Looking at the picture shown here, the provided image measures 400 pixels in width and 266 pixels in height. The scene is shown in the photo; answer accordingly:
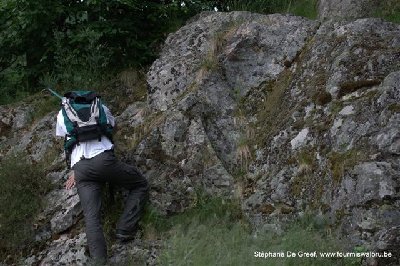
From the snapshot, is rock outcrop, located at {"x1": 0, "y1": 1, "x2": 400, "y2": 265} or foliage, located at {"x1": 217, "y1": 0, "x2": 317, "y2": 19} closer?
rock outcrop, located at {"x1": 0, "y1": 1, "x2": 400, "y2": 265}

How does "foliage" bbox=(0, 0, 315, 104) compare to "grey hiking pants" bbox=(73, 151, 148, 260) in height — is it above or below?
above

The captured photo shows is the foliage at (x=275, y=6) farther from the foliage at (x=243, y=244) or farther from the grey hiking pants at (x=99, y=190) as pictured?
the foliage at (x=243, y=244)

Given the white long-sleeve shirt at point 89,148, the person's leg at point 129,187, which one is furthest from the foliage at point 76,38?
the person's leg at point 129,187

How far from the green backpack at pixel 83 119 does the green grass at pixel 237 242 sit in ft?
4.83

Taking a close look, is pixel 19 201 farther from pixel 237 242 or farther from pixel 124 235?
pixel 237 242

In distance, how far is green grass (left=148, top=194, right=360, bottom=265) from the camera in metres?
5.07

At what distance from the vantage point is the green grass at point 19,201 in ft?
21.2

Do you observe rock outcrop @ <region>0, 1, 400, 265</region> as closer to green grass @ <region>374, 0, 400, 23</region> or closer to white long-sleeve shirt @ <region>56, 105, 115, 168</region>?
white long-sleeve shirt @ <region>56, 105, 115, 168</region>

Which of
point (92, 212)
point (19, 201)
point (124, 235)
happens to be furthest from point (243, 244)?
point (19, 201)

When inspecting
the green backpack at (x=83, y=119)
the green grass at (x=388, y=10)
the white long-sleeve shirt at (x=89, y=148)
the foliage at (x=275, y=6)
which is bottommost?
the white long-sleeve shirt at (x=89, y=148)

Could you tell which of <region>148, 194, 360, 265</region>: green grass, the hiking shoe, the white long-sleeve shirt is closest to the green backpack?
the white long-sleeve shirt

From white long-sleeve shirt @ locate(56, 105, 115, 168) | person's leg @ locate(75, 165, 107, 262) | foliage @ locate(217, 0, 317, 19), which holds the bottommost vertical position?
person's leg @ locate(75, 165, 107, 262)

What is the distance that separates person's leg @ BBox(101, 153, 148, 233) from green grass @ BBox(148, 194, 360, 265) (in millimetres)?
439

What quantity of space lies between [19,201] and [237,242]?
2.99 m
